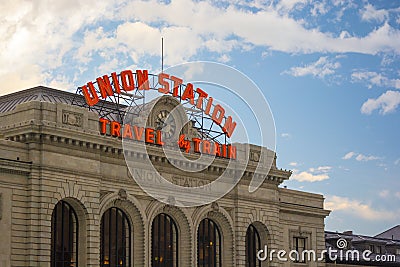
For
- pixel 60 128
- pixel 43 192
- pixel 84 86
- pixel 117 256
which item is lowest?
pixel 117 256

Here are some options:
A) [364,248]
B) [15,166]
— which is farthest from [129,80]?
[364,248]

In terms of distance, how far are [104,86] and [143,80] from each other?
4560 millimetres

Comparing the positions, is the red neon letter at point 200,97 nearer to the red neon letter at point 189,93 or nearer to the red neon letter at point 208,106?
the red neon letter at point 208,106

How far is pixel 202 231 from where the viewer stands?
8075 centimetres

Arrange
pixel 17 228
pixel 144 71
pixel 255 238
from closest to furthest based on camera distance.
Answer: pixel 17 228, pixel 144 71, pixel 255 238

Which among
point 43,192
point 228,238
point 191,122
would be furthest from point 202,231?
point 43,192

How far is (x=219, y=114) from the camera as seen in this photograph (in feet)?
276

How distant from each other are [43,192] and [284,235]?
34199 millimetres

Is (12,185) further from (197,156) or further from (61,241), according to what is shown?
(197,156)

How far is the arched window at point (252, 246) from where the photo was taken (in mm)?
85375

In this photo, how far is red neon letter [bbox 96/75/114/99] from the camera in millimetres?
74000

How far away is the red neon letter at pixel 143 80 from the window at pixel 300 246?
26761mm

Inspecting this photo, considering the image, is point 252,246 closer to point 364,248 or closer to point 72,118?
point 72,118

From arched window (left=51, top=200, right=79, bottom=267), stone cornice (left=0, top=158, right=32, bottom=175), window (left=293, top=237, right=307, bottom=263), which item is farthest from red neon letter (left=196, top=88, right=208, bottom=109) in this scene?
stone cornice (left=0, top=158, right=32, bottom=175)
